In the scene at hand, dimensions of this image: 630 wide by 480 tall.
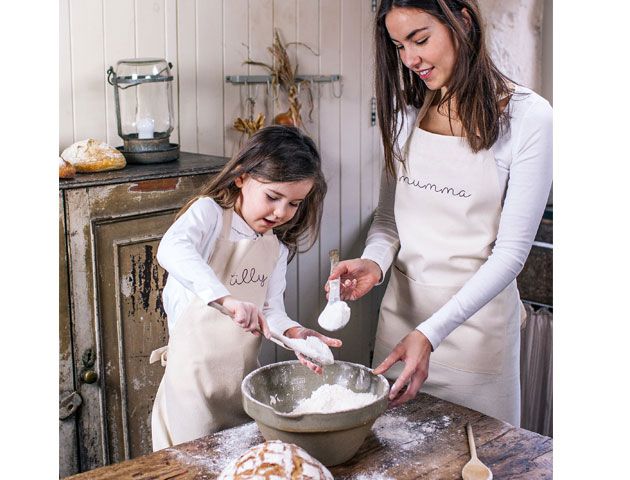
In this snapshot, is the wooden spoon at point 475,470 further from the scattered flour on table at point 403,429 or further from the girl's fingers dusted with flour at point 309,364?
the girl's fingers dusted with flour at point 309,364

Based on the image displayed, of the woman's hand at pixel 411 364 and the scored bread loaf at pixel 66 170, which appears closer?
the woman's hand at pixel 411 364

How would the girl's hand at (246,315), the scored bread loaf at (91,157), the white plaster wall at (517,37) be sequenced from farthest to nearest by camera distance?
the white plaster wall at (517,37) → the scored bread loaf at (91,157) → the girl's hand at (246,315)

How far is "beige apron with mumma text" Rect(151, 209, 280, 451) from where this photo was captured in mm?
1315

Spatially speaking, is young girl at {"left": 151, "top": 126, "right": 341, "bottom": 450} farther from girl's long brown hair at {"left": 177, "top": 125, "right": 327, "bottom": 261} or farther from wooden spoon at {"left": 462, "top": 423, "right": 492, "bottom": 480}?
wooden spoon at {"left": 462, "top": 423, "right": 492, "bottom": 480}

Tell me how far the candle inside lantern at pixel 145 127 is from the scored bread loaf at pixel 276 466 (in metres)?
0.97

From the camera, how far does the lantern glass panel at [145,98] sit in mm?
1665

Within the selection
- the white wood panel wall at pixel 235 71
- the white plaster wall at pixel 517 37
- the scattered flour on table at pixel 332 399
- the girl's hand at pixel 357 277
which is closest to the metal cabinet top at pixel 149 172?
the white wood panel wall at pixel 235 71

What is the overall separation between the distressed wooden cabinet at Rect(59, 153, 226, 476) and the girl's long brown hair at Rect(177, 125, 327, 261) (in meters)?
0.19

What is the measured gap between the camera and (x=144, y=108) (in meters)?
1.75

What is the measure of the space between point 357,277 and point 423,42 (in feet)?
1.46

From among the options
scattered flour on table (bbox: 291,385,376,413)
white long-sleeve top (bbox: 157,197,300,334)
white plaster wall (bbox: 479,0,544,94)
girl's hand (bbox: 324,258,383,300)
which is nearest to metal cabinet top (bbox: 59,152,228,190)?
white long-sleeve top (bbox: 157,197,300,334)

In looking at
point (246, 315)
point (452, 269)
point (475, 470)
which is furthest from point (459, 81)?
point (475, 470)

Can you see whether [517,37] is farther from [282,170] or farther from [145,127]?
[282,170]
